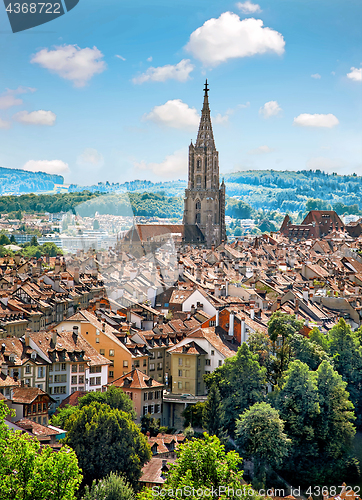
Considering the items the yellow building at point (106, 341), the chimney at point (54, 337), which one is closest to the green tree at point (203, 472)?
the yellow building at point (106, 341)

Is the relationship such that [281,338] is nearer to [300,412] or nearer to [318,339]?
[318,339]

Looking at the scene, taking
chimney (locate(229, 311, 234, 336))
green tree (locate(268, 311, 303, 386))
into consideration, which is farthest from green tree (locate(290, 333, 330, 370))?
chimney (locate(229, 311, 234, 336))

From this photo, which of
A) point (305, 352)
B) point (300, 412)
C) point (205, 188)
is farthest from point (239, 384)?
point (205, 188)

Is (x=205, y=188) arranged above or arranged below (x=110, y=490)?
above

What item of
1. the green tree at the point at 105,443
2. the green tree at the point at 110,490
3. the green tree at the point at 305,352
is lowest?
the green tree at the point at 110,490

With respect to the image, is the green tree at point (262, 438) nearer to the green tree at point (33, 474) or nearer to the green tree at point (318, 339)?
the green tree at point (318, 339)

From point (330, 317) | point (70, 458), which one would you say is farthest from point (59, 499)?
point (330, 317)
